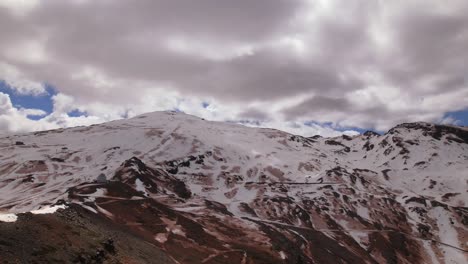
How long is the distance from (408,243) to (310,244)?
66989 mm

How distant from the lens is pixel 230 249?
5069 inches

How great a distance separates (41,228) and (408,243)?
183 metres

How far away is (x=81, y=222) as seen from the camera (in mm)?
68375

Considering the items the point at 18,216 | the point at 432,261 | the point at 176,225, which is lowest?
the point at 432,261

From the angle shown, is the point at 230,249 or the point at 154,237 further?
the point at 230,249

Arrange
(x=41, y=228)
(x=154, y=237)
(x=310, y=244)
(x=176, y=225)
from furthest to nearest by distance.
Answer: (x=310, y=244)
(x=176, y=225)
(x=154, y=237)
(x=41, y=228)

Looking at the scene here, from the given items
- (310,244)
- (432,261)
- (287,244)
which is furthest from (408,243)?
(287,244)

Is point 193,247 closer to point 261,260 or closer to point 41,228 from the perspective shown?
point 261,260

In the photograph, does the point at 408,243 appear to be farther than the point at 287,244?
Yes

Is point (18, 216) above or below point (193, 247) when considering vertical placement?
above

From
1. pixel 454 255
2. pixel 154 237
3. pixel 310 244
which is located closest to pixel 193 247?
pixel 154 237

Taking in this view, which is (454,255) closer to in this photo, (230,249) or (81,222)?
(230,249)

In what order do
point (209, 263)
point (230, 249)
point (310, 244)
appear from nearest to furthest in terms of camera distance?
point (209, 263)
point (230, 249)
point (310, 244)

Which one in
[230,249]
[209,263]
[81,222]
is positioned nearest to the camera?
[81,222]
